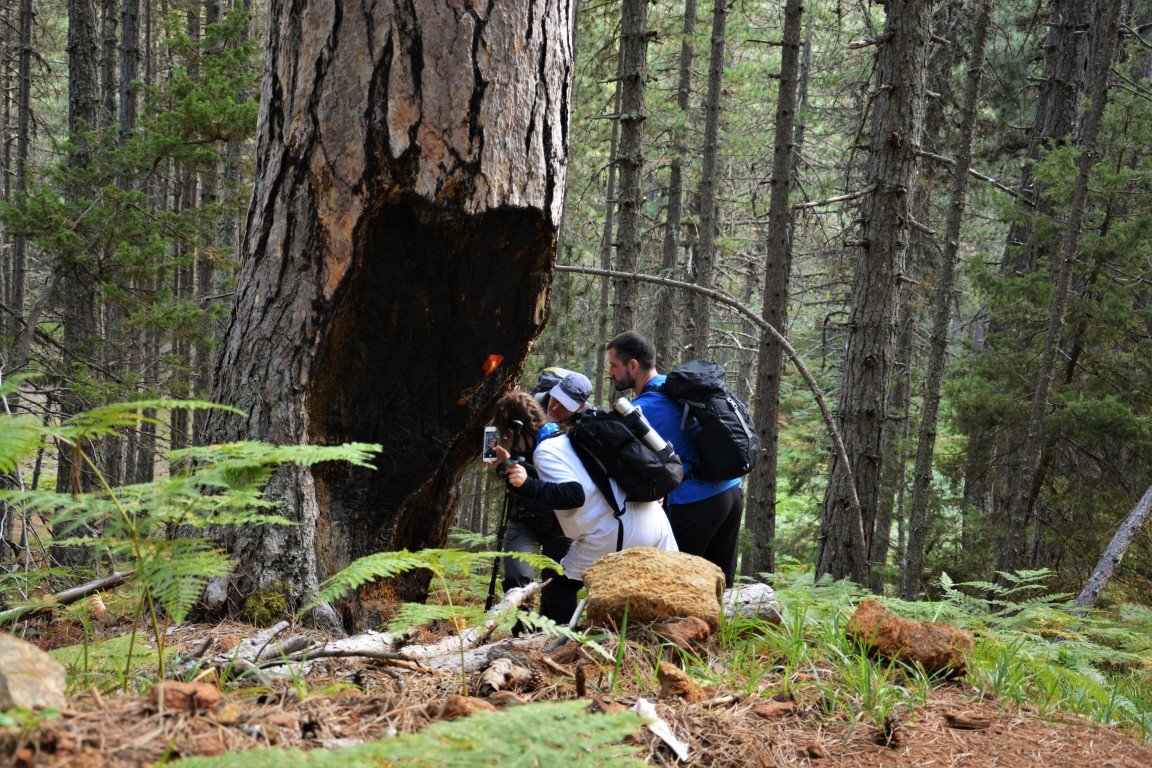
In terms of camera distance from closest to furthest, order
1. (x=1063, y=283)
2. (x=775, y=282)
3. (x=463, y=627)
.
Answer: (x=463, y=627) < (x=1063, y=283) < (x=775, y=282)

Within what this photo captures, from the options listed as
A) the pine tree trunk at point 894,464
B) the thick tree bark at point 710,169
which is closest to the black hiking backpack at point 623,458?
the thick tree bark at point 710,169

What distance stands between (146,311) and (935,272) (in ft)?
49.3

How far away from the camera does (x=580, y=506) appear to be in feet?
14.3

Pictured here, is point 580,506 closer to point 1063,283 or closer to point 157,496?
point 157,496

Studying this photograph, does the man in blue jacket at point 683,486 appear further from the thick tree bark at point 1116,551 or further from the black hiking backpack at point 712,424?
the thick tree bark at point 1116,551

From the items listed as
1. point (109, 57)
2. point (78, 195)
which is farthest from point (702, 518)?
point (109, 57)

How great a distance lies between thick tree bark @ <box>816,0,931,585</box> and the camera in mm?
7617

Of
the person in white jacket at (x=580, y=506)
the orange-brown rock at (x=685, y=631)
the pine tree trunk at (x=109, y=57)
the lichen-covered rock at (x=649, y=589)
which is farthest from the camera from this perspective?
the pine tree trunk at (x=109, y=57)

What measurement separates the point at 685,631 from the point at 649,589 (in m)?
0.21

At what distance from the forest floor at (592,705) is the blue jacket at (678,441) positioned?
2417mm

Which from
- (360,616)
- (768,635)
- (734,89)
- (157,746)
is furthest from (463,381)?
(734,89)

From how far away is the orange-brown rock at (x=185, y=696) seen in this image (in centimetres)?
161

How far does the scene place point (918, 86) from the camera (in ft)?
25.1

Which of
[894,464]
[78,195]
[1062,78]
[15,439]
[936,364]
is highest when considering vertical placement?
[1062,78]
